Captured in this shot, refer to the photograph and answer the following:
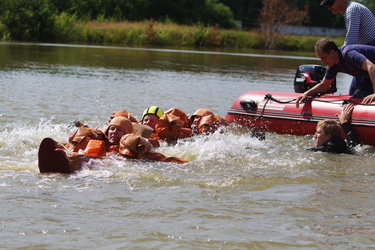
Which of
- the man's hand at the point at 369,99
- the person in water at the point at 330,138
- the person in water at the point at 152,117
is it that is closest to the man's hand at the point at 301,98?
the man's hand at the point at 369,99

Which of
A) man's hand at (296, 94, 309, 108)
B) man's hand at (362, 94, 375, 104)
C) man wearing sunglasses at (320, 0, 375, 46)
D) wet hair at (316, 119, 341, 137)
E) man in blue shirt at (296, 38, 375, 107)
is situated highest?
man wearing sunglasses at (320, 0, 375, 46)

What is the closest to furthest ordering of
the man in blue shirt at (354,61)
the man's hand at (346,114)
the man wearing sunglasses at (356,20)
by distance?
1. the man in blue shirt at (354,61)
2. the man's hand at (346,114)
3. the man wearing sunglasses at (356,20)

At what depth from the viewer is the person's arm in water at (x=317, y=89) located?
30.6ft

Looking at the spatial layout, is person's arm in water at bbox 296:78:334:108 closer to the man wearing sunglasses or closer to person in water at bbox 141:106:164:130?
the man wearing sunglasses

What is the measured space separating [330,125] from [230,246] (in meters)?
3.76

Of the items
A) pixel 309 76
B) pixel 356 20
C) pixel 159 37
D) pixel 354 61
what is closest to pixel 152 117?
pixel 354 61

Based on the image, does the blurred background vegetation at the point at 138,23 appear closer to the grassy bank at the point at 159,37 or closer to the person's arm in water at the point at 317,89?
the grassy bank at the point at 159,37

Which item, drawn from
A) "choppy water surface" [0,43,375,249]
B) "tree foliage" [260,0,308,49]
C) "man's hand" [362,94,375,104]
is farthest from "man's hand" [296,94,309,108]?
"tree foliage" [260,0,308,49]

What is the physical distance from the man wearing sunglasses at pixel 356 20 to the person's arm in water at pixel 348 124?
2.97 ft

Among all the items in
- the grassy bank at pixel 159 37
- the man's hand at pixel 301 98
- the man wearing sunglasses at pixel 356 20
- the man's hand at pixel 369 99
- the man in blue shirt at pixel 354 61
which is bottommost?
the grassy bank at pixel 159 37

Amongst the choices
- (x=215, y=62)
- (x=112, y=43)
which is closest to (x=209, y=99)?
(x=215, y=62)

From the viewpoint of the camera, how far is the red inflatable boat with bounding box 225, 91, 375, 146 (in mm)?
8867

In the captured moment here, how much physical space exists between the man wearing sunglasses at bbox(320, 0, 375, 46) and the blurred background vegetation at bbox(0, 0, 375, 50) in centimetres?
2750

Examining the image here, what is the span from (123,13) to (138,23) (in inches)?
422
